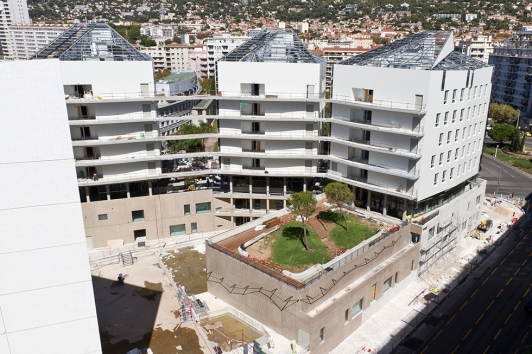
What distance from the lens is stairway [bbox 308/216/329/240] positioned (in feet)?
154

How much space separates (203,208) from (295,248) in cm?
1956

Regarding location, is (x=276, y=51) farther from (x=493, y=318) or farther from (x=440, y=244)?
(x=493, y=318)

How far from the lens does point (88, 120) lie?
169 ft

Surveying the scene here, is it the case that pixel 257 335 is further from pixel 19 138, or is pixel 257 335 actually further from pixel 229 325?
pixel 19 138

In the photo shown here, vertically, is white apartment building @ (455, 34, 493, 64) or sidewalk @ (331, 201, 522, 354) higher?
white apartment building @ (455, 34, 493, 64)

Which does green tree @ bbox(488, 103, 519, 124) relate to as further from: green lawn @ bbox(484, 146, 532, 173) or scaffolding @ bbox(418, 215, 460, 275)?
scaffolding @ bbox(418, 215, 460, 275)

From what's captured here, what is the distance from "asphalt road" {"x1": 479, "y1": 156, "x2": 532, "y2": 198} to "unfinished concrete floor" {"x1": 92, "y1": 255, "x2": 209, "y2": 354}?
60.9 metres

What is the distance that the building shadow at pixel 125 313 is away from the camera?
38.2 metres

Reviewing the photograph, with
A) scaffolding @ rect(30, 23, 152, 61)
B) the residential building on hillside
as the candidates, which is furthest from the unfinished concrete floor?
the residential building on hillside

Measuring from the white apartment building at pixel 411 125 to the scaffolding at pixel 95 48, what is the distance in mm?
26071

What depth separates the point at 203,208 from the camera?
194 feet

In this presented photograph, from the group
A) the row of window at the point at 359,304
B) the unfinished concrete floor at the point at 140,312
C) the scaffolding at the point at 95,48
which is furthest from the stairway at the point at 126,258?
the row of window at the point at 359,304

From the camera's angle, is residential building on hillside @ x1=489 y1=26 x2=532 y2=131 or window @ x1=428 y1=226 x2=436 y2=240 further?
residential building on hillside @ x1=489 y1=26 x2=532 y2=131

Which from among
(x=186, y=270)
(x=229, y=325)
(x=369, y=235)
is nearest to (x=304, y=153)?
(x=369, y=235)
